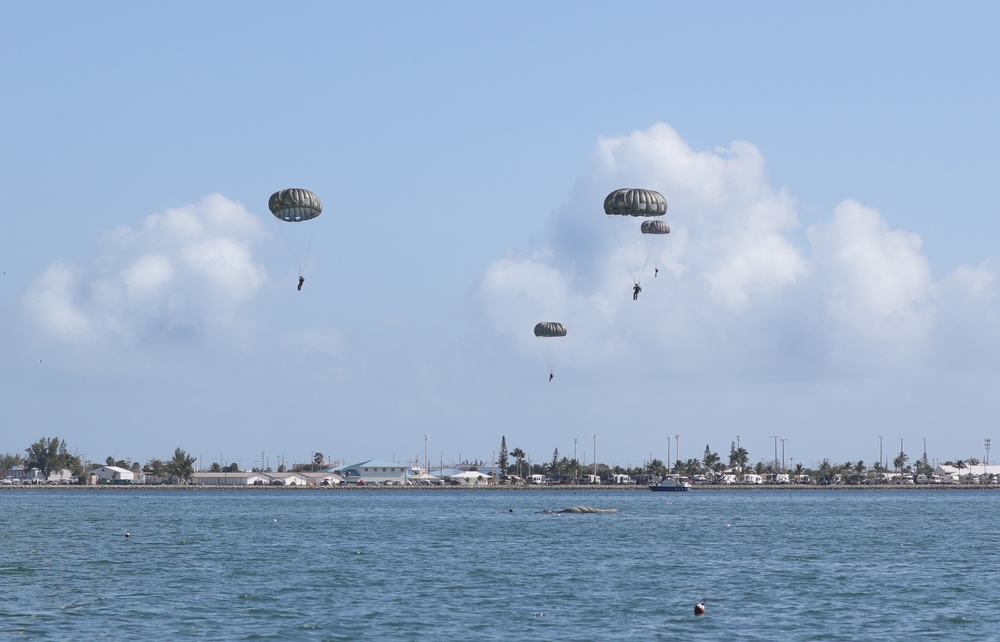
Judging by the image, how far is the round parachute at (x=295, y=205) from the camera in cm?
8381

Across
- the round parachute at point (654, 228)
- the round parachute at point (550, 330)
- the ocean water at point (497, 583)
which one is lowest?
the ocean water at point (497, 583)

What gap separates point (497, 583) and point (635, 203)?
40.4m

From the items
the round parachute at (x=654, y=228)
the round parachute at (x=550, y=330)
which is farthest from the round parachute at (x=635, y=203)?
the round parachute at (x=550, y=330)

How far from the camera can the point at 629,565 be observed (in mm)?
62750

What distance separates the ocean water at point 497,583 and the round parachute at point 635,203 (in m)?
23.1

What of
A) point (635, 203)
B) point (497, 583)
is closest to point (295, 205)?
point (635, 203)

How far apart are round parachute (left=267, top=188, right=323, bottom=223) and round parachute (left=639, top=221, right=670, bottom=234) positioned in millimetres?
36607

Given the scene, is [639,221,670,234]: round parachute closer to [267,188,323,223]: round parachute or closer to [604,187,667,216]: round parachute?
[604,187,667,216]: round parachute

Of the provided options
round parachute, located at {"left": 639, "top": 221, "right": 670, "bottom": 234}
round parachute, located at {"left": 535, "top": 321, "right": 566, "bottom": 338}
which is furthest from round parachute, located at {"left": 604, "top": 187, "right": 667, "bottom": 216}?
round parachute, located at {"left": 535, "top": 321, "right": 566, "bottom": 338}

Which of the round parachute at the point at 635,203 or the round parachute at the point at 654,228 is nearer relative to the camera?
the round parachute at the point at 635,203

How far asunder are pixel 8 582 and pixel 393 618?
20.2 metres

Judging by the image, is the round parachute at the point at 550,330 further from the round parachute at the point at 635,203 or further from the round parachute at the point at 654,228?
the round parachute at the point at 635,203

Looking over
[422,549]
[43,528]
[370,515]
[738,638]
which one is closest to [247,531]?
[43,528]

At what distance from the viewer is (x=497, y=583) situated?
5444 cm
